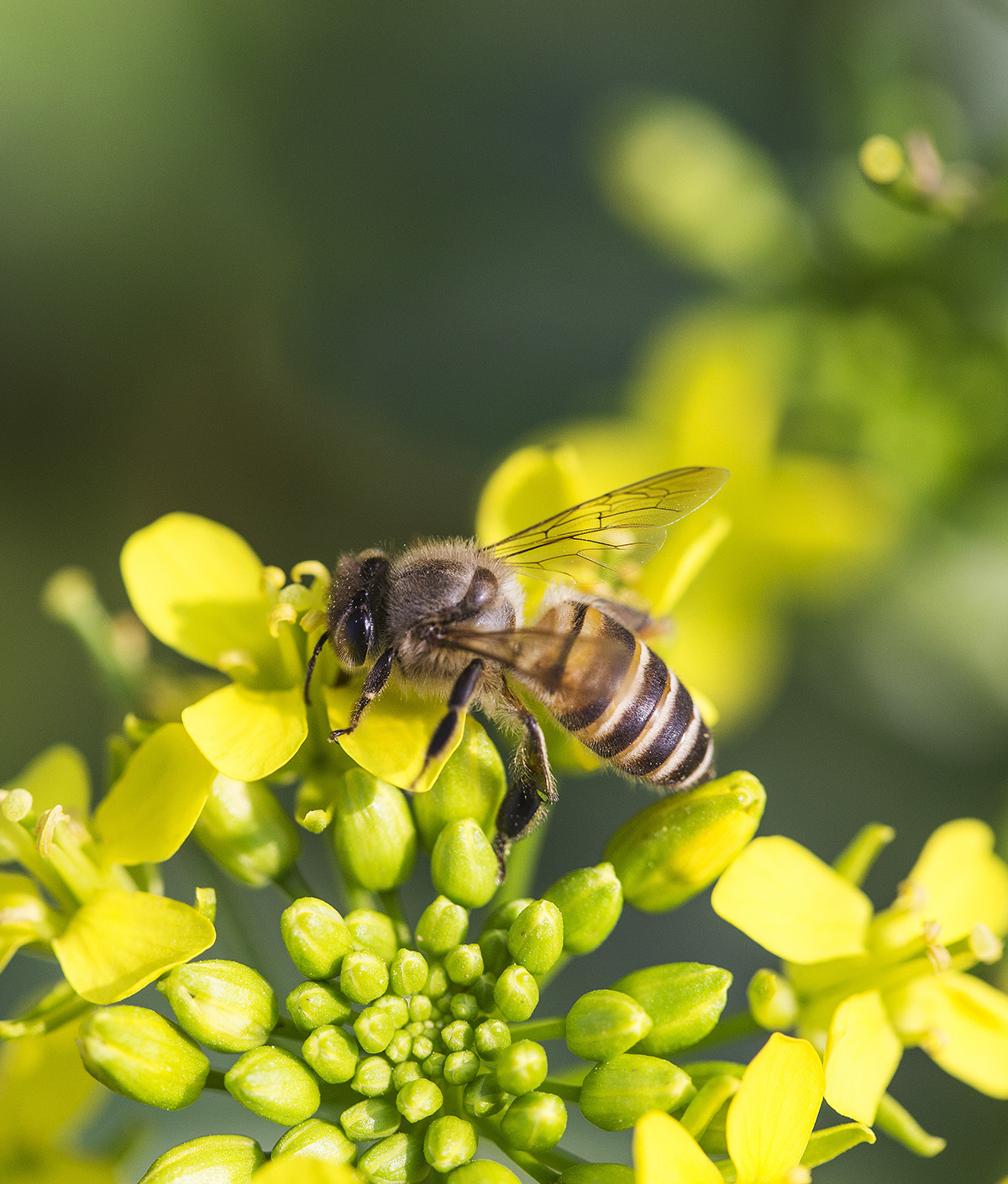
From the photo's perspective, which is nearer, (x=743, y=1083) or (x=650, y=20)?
(x=743, y=1083)

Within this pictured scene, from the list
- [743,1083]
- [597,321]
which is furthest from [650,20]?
[743,1083]

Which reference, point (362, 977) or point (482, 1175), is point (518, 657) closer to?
point (362, 977)

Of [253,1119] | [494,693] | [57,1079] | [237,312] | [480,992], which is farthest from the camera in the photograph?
[237,312]

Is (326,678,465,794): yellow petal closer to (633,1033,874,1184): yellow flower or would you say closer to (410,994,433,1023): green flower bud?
(410,994,433,1023): green flower bud

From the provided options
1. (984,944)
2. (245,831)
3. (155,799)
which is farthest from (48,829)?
(984,944)

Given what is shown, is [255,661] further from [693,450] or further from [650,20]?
[650,20]

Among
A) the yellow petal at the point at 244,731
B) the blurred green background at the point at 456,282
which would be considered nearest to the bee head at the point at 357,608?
the yellow petal at the point at 244,731

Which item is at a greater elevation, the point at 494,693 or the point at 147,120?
the point at 147,120
